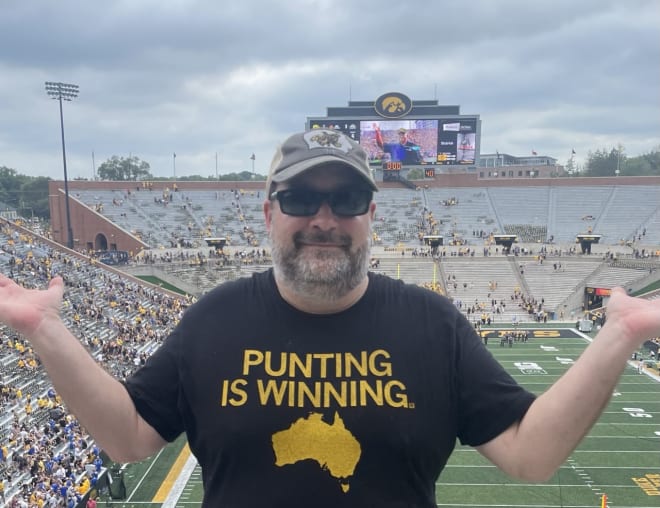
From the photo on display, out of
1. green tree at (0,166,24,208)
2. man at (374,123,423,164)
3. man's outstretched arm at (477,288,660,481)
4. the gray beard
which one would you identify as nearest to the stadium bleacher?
man at (374,123,423,164)

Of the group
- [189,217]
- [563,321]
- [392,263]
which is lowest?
[563,321]

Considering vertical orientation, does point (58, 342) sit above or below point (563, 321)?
above

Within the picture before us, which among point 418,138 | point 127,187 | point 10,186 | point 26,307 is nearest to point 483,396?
point 26,307

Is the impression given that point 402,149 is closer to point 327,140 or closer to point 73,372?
point 327,140

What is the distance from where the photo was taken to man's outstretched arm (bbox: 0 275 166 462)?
4.98ft

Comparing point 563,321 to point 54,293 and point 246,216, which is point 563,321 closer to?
point 246,216

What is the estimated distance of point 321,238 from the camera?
1654 millimetres

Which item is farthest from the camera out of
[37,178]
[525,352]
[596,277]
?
[37,178]

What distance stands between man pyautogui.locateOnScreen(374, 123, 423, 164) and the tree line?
14981mm

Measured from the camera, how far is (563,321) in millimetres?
29516

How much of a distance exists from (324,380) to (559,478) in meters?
13.1

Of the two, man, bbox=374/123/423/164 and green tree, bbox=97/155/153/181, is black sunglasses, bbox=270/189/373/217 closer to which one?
man, bbox=374/123/423/164

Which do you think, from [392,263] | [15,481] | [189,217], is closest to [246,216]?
[189,217]

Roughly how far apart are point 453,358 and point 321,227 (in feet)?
1.98
